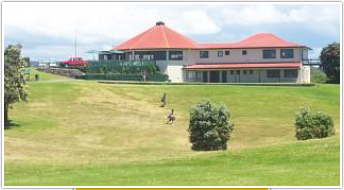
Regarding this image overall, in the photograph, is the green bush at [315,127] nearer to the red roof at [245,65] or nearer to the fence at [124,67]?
the red roof at [245,65]

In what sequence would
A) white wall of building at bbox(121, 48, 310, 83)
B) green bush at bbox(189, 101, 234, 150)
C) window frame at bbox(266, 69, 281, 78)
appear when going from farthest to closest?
white wall of building at bbox(121, 48, 310, 83) < window frame at bbox(266, 69, 281, 78) < green bush at bbox(189, 101, 234, 150)

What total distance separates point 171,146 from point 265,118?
19.3 metres

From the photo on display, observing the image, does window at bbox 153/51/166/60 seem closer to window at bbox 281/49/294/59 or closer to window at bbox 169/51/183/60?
window at bbox 169/51/183/60

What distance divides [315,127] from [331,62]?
68.4m

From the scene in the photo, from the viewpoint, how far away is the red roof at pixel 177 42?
105812 millimetres

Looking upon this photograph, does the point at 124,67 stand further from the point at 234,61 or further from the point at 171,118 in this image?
the point at 171,118

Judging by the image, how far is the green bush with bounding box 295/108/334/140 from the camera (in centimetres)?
4538

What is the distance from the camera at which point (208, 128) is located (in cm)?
4803

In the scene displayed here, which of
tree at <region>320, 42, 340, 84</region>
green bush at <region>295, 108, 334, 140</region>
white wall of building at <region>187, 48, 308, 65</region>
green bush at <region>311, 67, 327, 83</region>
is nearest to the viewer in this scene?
green bush at <region>295, 108, 334, 140</region>

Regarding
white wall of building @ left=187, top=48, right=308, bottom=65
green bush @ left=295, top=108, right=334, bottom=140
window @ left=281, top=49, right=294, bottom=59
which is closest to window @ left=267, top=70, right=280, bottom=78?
white wall of building @ left=187, top=48, right=308, bottom=65

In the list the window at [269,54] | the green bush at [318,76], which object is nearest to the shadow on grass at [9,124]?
the window at [269,54]

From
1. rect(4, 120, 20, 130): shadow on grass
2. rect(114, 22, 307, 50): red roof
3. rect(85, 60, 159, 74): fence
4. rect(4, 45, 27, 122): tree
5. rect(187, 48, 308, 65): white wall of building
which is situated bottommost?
rect(4, 120, 20, 130): shadow on grass

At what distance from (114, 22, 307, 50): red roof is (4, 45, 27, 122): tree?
44.2 m

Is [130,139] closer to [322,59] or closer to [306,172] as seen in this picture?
[306,172]
